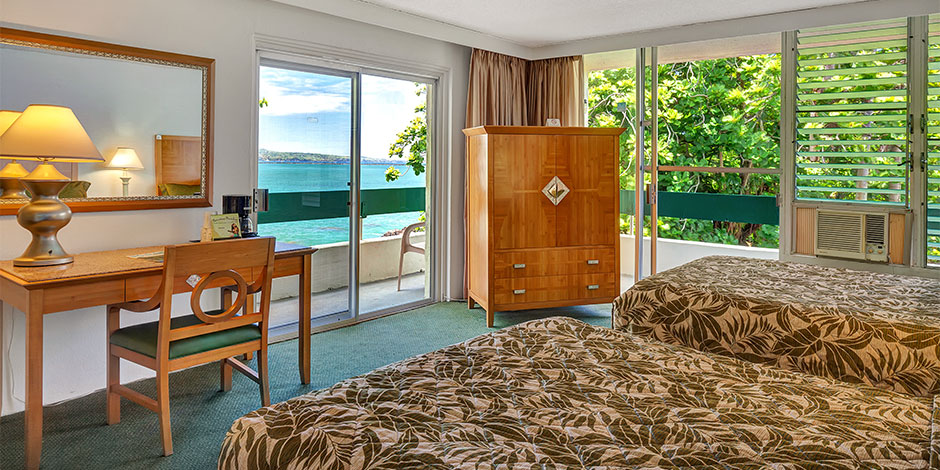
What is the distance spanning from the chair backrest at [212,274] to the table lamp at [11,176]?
2.95ft

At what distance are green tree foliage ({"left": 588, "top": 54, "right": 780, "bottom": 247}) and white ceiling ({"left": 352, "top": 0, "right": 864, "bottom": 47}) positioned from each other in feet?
1.43

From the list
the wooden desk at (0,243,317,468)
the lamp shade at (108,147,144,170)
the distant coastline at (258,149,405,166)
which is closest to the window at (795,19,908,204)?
the distant coastline at (258,149,405,166)

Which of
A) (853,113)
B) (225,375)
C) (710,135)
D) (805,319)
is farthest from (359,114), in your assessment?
(853,113)

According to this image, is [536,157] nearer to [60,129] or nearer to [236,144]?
[236,144]

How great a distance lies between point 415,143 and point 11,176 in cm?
283

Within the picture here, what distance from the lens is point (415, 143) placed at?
498 cm

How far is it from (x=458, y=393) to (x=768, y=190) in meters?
3.76

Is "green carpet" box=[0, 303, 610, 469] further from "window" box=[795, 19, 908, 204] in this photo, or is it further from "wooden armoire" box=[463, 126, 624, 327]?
"window" box=[795, 19, 908, 204]

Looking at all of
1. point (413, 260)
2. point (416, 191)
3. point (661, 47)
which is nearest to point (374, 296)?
point (413, 260)

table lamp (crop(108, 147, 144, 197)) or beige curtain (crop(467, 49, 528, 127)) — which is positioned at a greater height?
beige curtain (crop(467, 49, 528, 127))

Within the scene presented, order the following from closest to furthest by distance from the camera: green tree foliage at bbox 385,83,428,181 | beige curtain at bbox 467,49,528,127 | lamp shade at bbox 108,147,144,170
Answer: lamp shade at bbox 108,147,144,170 → green tree foliage at bbox 385,83,428,181 → beige curtain at bbox 467,49,528,127

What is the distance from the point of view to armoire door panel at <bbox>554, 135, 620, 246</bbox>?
15.1 ft

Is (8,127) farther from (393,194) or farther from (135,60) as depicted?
(393,194)

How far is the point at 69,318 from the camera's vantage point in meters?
3.02
